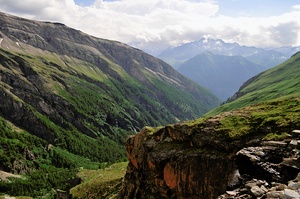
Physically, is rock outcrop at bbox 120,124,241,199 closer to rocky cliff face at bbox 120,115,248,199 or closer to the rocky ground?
rocky cliff face at bbox 120,115,248,199

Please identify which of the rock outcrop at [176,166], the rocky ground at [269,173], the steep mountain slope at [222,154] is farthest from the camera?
the rock outcrop at [176,166]

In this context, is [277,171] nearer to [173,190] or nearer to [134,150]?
[173,190]

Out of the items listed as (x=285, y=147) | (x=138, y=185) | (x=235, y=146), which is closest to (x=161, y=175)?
(x=138, y=185)

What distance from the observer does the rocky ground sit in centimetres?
1927

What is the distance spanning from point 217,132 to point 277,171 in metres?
22.2

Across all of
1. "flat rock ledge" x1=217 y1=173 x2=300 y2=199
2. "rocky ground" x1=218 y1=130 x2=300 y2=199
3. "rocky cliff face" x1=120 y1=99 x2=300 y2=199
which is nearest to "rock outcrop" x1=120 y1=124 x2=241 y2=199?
"rocky cliff face" x1=120 y1=99 x2=300 y2=199

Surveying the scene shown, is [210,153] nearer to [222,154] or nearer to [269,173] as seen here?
[222,154]

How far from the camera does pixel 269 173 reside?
967 inches

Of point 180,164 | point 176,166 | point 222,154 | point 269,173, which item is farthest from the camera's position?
point 176,166

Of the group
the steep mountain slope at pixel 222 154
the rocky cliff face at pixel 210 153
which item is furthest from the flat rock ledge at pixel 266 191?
the rocky cliff face at pixel 210 153

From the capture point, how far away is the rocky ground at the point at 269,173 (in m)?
19.3

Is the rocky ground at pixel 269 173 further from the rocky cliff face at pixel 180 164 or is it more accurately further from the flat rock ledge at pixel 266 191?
the rocky cliff face at pixel 180 164

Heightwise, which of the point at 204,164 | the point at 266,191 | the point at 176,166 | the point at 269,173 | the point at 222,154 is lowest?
the point at 176,166

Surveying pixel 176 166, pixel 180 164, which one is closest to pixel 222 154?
pixel 180 164
